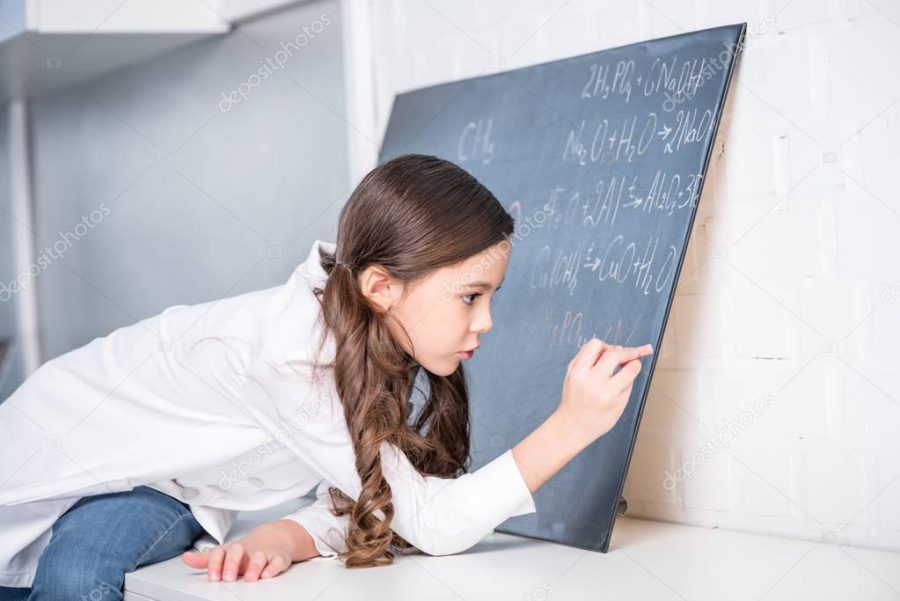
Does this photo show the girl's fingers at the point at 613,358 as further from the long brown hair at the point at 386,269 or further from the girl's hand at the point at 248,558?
the girl's hand at the point at 248,558

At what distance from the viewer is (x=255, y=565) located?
1.17 metres

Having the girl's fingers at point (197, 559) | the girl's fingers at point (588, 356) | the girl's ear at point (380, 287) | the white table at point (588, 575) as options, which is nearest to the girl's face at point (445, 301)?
the girl's ear at point (380, 287)

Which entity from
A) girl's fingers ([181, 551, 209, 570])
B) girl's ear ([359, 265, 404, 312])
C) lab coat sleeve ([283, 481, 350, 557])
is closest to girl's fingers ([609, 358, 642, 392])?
girl's ear ([359, 265, 404, 312])

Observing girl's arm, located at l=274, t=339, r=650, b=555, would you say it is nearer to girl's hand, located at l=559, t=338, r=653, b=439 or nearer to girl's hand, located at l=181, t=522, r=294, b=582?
girl's hand, located at l=559, t=338, r=653, b=439

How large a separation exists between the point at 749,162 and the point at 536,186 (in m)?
0.35

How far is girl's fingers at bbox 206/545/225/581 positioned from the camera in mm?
1162

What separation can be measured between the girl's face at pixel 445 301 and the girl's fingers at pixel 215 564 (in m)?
0.34

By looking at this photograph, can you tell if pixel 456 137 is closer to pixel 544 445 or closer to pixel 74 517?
pixel 544 445

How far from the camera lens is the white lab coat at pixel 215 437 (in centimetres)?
117

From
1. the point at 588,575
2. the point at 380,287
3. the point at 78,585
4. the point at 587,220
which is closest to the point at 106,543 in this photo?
the point at 78,585

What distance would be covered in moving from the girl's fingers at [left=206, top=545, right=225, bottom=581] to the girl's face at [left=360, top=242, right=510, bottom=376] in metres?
0.34

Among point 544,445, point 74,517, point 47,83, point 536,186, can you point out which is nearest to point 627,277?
point 536,186

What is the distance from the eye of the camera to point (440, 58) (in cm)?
187

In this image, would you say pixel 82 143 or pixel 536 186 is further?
pixel 82 143
